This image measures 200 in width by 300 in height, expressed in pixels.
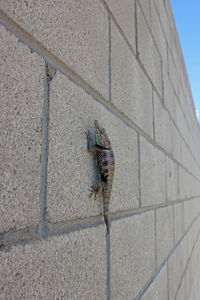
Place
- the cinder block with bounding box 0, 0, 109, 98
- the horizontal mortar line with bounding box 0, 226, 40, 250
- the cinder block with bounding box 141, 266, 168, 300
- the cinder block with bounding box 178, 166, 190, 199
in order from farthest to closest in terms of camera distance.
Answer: the cinder block with bounding box 178, 166, 190, 199
the cinder block with bounding box 141, 266, 168, 300
the cinder block with bounding box 0, 0, 109, 98
the horizontal mortar line with bounding box 0, 226, 40, 250

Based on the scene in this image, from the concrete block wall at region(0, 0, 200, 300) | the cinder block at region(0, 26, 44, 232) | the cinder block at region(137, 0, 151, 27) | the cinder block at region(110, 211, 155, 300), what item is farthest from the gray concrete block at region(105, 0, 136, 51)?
the cinder block at region(110, 211, 155, 300)

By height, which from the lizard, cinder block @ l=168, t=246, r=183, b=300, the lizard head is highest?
the lizard head

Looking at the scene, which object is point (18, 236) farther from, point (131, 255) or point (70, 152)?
point (131, 255)

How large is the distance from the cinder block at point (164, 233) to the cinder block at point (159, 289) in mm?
112

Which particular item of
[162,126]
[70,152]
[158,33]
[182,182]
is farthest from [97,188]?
[182,182]

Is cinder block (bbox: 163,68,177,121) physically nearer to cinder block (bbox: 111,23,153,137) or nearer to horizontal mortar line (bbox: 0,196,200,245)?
cinder block (bbox: 111,23,153,137)

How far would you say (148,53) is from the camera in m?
2.24

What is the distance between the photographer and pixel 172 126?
132 inches

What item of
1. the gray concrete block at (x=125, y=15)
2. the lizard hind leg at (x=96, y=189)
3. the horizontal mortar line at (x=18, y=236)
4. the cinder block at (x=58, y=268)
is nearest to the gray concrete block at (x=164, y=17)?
the gray concrete block at (x=125, y=15)

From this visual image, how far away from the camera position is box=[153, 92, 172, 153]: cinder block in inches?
96.4

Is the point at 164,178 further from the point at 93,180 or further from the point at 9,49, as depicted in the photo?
the point at 9,49

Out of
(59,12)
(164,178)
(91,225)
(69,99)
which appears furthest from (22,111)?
(164,178)

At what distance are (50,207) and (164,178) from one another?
6.55 feet

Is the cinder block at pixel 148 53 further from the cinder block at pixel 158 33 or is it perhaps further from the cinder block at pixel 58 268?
the cinder block at pixel 58 268
